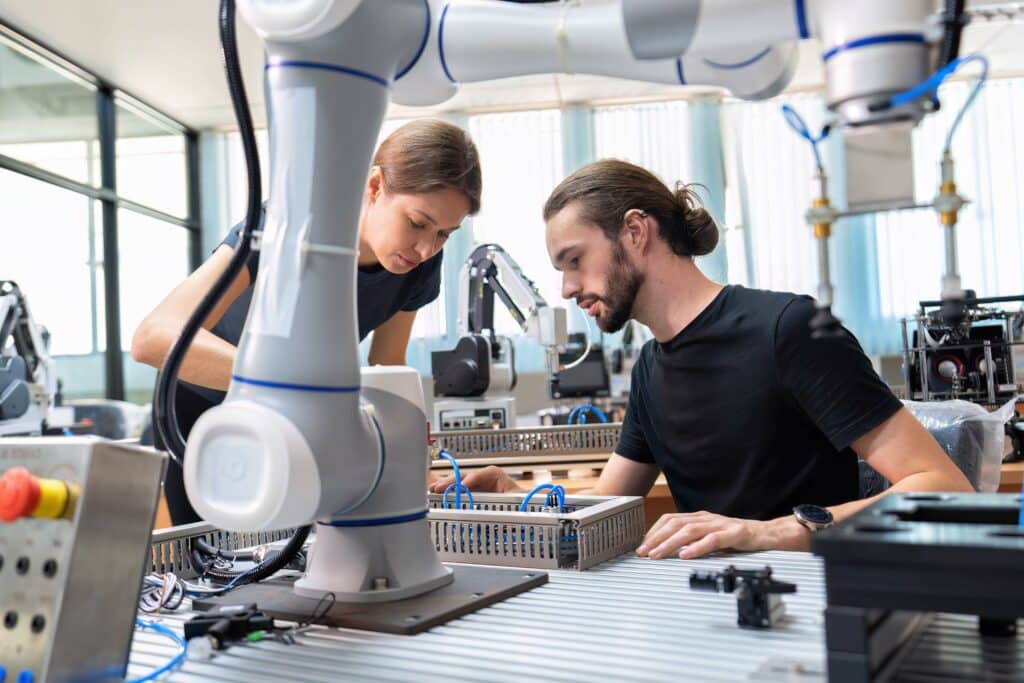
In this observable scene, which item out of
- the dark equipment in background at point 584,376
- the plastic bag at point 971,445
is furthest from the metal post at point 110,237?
the plastic bag at point 971,445

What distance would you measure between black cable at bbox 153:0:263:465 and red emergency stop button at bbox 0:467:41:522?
19 centimetres

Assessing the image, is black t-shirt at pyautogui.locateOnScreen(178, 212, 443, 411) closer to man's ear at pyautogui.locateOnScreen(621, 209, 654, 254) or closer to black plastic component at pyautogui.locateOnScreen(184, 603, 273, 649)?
man's ear at pyautogui.locateOnScreen(621, 209, 654, 254)

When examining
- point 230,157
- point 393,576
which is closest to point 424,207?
point 393,576

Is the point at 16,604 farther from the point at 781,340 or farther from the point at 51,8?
the point at 51,8

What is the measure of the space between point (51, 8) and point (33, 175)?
90cm

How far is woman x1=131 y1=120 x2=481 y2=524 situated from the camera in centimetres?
107

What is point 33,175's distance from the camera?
15.4ft

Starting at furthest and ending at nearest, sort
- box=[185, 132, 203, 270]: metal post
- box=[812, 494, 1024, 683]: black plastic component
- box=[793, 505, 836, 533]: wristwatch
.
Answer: box=[185, 132, 203, 270]: metal post → box=[793, 505, 836, 533]: wristwatch → box=[812, 494, 1024, 683]: black plastic component

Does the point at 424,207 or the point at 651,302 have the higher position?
the point at 424,207

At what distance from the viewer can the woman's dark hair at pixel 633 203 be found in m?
1.65

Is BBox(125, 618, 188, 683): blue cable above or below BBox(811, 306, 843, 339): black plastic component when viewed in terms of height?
below

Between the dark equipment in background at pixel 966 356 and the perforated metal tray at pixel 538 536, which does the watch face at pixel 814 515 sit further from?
the dark equipment in background at pixel 966 356

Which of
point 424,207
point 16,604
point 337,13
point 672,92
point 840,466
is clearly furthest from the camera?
point 672,92

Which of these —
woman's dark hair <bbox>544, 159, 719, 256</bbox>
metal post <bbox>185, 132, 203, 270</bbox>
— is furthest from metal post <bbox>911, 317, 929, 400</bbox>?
metal post <bbox>185, 132, 203, 270</bbox>
